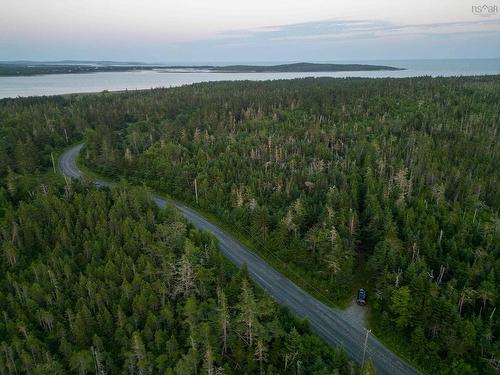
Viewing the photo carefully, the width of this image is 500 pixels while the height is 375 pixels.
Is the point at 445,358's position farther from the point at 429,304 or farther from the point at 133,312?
the point at 133,312

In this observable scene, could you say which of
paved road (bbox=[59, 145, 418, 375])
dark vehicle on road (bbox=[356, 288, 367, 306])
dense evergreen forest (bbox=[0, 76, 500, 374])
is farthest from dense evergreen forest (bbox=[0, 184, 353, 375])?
dark vehicle on road (bbox=[356, 288, 367, 306])

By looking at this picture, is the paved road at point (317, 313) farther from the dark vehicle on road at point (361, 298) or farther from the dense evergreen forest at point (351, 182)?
the dark vehicle on road at point (361, 298)

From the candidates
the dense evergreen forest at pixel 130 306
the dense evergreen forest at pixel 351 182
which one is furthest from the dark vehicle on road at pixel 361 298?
the dense evergreen forest at pixel 130 306

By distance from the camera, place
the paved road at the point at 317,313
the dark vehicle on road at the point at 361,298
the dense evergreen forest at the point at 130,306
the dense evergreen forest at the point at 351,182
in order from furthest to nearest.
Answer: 1. the dark vehicle on road at the point at 361,298
2. the dense evergreen forest at the point at 351,182
3. the paved road at the point at 317,313
4. the dense evergreen forest at the point at 130,306

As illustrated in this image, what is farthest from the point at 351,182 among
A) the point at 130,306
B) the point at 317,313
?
the point at 130,306

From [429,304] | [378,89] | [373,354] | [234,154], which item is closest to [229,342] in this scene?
[373,354]
